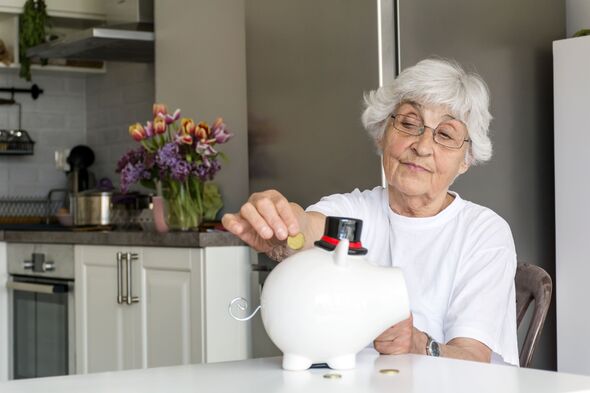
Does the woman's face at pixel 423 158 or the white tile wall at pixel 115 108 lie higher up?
the white tile wall at pixel 115 108

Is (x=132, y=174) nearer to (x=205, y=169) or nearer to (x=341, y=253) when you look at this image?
(x=205, y=169)

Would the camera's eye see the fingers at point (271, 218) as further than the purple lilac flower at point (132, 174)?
No

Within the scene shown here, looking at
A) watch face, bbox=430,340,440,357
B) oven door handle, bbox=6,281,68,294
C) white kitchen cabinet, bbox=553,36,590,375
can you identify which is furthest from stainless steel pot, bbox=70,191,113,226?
watch face, bbox=430,340,440,357

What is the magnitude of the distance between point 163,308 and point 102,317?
1.39 feet

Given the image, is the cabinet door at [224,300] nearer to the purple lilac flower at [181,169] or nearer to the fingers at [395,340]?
the purple lilac flower at [181,169]

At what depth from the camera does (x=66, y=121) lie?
18.3 ft

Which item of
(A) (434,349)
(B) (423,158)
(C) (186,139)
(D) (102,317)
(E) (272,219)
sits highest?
(C) (186,139)

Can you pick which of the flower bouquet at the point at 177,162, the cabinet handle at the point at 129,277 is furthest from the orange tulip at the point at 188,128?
the cabinet handle at the point at 129,277

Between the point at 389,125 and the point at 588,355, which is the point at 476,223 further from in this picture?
the point at 588,355

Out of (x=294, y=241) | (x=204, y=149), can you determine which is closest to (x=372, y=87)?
(x=204, y=149)

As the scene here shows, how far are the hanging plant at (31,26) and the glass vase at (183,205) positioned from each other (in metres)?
1.91

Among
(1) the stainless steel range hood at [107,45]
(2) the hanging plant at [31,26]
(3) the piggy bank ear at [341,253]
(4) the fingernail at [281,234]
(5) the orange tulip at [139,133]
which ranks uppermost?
(2) the hanging plant at [31,26]

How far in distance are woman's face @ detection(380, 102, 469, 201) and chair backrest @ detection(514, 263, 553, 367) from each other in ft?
0.95

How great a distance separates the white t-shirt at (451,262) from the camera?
193 centimetres
